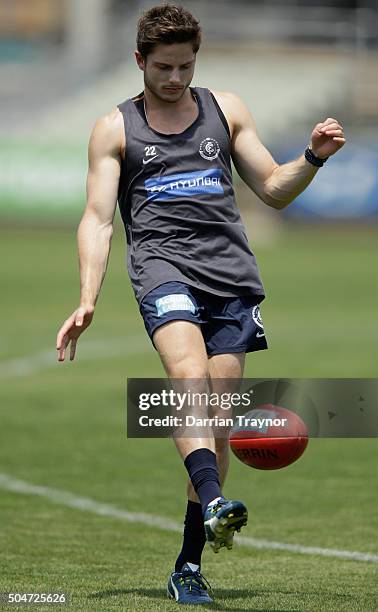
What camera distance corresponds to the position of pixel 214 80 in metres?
43.6

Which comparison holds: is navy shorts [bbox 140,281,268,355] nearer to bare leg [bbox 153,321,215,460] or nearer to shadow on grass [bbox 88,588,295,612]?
bare leg [bbox 153,321,215,460]

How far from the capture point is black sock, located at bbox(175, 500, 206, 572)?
6.73 m

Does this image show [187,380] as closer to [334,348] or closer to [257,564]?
[257,564]

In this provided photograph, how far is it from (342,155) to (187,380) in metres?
30.2

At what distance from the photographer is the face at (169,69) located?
644 centimetres

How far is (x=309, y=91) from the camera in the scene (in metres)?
43.8

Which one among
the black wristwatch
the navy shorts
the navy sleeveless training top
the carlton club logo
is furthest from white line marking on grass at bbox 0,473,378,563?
the carlton club logo

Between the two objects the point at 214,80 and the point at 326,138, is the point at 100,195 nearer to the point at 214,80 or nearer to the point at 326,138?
the point at 326,138

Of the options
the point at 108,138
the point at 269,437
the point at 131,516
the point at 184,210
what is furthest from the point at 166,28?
the point at 131,516

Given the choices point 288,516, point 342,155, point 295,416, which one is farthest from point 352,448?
point 342,155

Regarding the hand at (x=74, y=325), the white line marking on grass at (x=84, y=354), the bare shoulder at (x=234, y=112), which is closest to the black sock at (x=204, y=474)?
the hand at (x=74, y=325)

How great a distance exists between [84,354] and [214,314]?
10.2m

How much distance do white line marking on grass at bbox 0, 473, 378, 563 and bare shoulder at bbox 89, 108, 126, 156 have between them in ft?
8.44

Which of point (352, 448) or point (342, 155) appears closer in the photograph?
point (352, 448)
